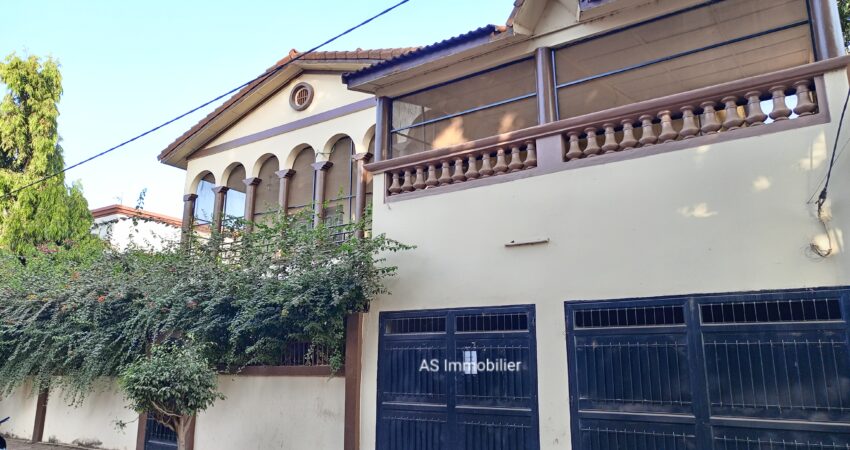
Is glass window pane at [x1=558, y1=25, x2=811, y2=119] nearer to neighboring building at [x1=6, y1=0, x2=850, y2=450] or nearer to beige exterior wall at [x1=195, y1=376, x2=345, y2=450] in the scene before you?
neighboring building at [x1=6, y1=0, x2=850, y2=450]

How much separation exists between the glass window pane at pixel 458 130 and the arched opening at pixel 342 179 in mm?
2011

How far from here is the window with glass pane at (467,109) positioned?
8.24m

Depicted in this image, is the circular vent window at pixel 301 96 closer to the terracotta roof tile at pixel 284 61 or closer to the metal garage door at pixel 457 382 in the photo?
the terracotta roof tile at pixel 284 61

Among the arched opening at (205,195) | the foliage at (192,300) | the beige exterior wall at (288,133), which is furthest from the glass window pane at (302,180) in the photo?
the foliage at (192,300)

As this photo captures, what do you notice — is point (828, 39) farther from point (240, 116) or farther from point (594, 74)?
point (240, 116)

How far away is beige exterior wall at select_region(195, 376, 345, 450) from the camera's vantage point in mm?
7961

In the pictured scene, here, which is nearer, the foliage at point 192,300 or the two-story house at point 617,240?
the two-story house at point 617,240

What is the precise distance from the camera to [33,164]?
14.8m

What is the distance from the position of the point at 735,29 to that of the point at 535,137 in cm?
284

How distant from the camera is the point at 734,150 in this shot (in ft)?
19.1

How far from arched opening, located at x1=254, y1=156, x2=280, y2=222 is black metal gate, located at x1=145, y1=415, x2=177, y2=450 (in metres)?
4.90

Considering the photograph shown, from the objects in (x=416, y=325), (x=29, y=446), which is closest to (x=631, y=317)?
(x=416, y=325)

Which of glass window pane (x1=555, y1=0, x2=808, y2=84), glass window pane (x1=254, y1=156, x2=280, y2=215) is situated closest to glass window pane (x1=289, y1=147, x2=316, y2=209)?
glass window pane (x1=254, y1=156, x2=280, y2=215)

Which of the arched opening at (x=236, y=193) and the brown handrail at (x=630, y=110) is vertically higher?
the arched opening at (x=236, y=193)
